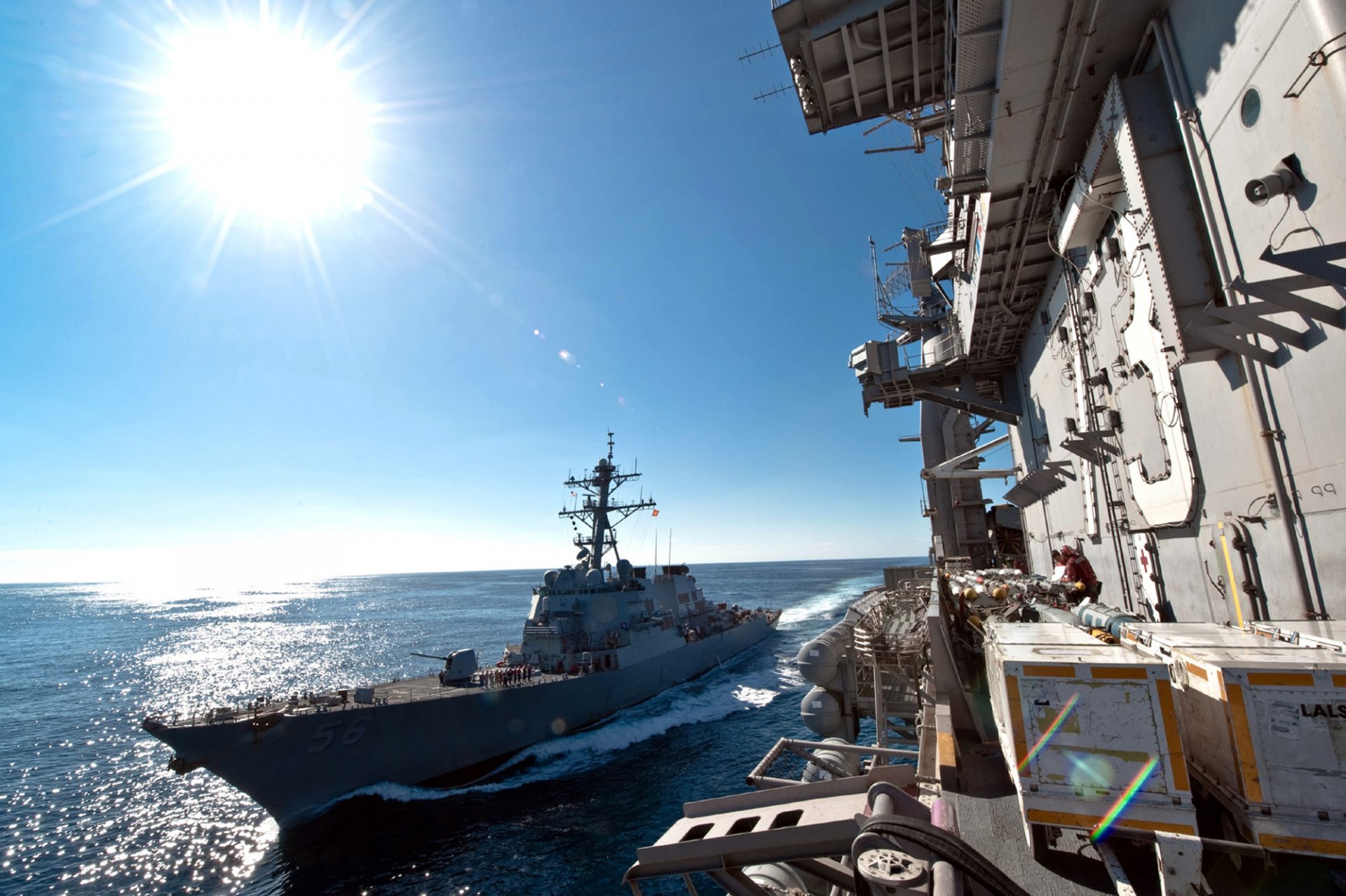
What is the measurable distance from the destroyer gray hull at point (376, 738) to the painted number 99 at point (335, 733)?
2cm

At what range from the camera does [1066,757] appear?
3.15m

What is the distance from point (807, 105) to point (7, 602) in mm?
214514

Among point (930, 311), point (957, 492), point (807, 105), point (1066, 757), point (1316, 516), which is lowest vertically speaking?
point (1066, 757)

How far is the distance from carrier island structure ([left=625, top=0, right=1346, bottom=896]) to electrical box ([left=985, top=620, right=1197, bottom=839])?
0.05ft

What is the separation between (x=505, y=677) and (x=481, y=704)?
81.0 inches

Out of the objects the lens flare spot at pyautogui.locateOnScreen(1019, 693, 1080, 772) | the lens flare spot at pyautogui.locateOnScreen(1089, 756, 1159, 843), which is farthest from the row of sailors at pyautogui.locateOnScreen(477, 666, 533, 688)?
the lens flare spot at pyautogui.locateOnScreen(1089, 756, 1159, 843)

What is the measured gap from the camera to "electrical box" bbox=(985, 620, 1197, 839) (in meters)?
2.99

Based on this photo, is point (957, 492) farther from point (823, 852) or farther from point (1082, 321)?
point (823, 852)

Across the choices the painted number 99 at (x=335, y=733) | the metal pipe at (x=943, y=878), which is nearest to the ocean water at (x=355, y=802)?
the painted number 99 at (x=335, y=733)

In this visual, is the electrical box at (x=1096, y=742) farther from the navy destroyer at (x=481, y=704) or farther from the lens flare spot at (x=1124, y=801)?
the navy destroyer at (x=481, y=704)

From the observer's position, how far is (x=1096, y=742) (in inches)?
123

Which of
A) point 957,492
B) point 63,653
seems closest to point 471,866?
point 957,492

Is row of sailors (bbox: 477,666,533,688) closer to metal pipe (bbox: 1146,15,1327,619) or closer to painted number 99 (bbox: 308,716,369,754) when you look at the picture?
painted number 99 (bbox: 308,716,369,754)

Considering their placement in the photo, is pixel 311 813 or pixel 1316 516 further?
pixel 311 813
